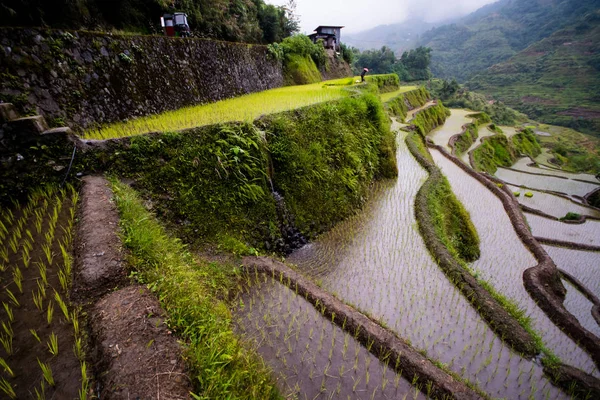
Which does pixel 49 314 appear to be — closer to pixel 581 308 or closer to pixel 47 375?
pixel 47 375

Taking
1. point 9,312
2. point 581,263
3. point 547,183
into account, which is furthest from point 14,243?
point 547,183

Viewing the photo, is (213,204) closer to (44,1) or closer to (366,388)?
(366,388)

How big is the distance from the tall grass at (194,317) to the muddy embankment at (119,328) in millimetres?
127

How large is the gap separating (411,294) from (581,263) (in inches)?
367

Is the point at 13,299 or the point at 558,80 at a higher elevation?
the point at 13,299

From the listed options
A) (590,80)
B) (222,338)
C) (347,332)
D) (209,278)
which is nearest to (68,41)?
(209,278)

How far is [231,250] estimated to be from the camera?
5250 mm

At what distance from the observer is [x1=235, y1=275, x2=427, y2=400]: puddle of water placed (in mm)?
3281

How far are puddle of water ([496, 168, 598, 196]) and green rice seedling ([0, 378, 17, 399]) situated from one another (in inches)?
962

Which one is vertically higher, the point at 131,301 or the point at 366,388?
the point at 131,301

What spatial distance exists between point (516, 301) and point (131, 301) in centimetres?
769

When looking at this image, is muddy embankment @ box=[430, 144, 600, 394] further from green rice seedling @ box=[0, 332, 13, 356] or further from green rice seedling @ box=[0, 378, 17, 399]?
green rice seedling @ box=[0, 332, 13, 356]

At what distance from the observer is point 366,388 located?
3.32 metres

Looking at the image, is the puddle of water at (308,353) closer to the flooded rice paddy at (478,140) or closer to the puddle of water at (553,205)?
the puddle of water at (553,205)
